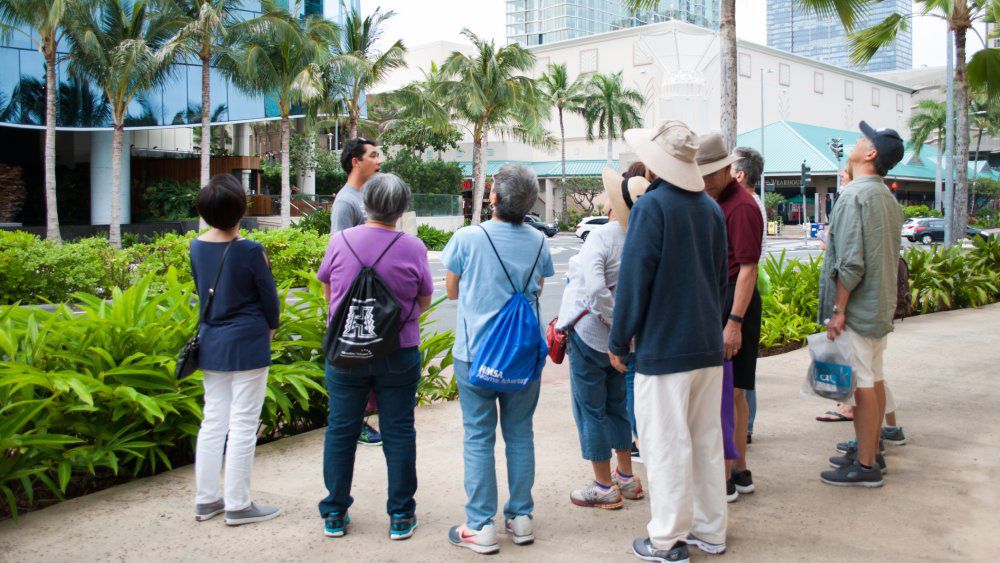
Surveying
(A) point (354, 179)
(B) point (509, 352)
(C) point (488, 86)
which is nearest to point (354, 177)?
(A) point (354, 179)

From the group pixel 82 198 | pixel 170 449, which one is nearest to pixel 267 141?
pixel 82 198

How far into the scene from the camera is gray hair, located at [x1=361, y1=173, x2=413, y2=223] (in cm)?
370

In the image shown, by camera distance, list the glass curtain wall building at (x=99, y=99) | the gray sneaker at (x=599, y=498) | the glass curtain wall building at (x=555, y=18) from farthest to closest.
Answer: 1. the glass curtain wall building at (x=555, y=18)
2. the glass curtain wall building at (x=99, y=99)
3. the gray sneaker at (x=599, y=498)

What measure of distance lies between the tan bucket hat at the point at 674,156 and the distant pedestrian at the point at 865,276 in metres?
1.36

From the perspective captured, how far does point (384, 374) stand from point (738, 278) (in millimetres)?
1858

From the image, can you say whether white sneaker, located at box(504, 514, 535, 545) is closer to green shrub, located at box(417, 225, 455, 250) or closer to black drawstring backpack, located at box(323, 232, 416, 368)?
black drawstring backpack, located at box(323, 232, 416, 368)

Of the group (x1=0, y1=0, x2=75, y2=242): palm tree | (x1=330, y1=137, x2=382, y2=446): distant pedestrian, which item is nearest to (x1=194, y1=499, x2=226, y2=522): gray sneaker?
(x1=330, y1=137, x2=382, y2=446): distant pedestrian

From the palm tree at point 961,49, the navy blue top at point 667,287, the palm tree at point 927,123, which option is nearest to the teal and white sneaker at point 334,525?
the navy blue top at point 667,287

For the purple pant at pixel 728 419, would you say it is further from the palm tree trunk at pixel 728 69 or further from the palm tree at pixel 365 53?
the palm tree at pixel 365 53

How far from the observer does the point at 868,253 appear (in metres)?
4.35

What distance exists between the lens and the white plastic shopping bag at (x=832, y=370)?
438 centimetres

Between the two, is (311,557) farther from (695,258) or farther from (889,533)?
(889,533)

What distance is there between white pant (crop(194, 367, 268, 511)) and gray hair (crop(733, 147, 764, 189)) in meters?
2.82

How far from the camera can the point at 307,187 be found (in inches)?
1924
